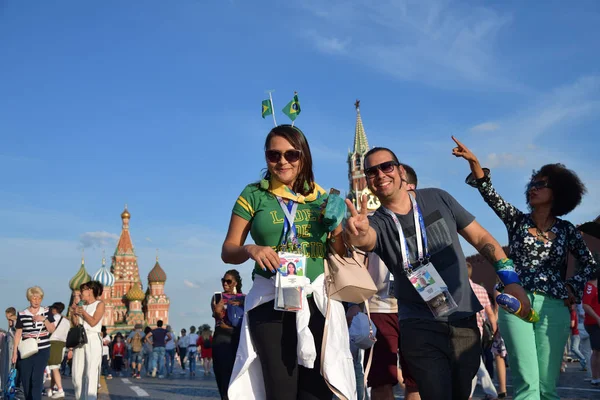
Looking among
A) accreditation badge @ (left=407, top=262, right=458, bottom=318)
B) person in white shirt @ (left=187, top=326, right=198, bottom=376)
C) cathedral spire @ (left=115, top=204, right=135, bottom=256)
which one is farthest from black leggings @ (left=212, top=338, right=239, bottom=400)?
cathedral spire @ (left=115, top=204, right=135, bottom=256)

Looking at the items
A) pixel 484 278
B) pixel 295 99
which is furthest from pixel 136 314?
pixel 295 99

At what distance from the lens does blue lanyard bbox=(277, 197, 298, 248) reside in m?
3.31

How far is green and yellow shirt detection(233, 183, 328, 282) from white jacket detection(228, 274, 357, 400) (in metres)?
0.09

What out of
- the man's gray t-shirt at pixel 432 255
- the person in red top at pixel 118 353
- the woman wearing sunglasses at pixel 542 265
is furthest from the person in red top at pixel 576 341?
the person in red top at pixel 118 353

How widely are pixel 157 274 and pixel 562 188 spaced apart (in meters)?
95.6

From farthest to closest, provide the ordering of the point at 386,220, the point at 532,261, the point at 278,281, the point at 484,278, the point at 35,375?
the point at 484,278 < the point at 35,375 < the point at 532,261 < the point at 386,220 < the point at 278,281

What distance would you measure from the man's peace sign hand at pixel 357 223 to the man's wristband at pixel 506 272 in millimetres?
952

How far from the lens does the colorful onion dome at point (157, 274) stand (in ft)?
320

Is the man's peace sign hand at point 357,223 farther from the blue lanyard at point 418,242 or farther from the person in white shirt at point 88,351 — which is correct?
the person in white shirt at point 88,351

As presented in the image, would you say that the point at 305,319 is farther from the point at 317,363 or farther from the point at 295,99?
the point at 295,99

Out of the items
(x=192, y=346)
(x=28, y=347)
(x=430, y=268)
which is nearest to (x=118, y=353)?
(x=192, y=346)

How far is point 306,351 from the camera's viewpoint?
316cm

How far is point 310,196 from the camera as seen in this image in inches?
138

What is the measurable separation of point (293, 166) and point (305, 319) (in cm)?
77
